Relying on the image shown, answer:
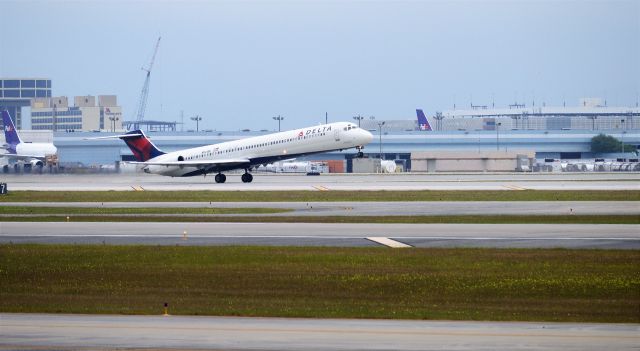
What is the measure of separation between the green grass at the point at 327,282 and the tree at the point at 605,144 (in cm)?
14399

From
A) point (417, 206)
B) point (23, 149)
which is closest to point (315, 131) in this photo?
point (417, 206)

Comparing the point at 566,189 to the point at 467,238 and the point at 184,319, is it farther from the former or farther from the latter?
the point at 184,319

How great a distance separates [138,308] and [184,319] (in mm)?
1900

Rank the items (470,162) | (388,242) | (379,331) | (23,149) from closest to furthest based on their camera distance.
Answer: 1. (379,331)
2. (388,242)
3. (470,162)
4. (23,149)

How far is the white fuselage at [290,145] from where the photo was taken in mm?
86500

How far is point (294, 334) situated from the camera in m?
19.2

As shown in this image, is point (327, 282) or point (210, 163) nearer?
point (327, 282)

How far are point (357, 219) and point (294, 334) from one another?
2709 centimetres

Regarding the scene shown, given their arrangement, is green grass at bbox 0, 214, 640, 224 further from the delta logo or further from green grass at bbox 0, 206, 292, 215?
the delta logo

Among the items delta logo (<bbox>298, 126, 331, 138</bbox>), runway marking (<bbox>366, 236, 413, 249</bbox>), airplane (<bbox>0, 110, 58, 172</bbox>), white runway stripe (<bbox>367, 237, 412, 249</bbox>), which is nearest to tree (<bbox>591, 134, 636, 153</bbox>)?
airplane (<bbox>0, 110, 58, 172</bbox>)

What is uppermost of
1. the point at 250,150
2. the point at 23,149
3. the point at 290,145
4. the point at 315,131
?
the point at 315,131

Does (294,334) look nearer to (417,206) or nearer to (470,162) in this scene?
(417,206)

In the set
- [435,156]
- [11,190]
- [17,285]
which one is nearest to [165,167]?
[11,190]

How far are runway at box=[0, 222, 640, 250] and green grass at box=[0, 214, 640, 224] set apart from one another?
222 centimetres
